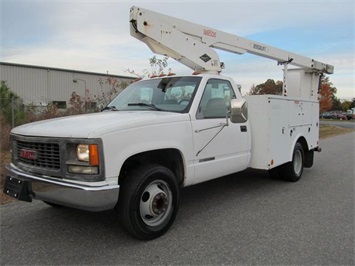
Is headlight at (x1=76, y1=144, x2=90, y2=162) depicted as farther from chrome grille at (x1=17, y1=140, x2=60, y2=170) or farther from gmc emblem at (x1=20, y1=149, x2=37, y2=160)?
gmc emblem at (x1=20, y1=149, x2=37, y2=160)

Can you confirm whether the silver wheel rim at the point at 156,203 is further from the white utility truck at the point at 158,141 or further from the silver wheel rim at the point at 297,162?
the silver wheel rim at the point at 297,162

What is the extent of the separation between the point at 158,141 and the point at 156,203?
0.74 meters

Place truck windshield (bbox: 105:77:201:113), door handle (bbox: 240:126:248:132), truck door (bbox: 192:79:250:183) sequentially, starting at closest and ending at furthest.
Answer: truck door (bbox: 192:79:250:183)
truck windshield (bbox: 105:77:201:113)
door handle (bbox: 240:126:248:132)

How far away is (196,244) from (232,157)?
1769mm

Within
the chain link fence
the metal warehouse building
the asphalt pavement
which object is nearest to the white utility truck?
the asphalt pavement

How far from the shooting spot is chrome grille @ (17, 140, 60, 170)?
3.63 metres

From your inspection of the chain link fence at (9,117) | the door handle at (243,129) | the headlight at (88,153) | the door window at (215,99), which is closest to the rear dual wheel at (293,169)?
the door handle at (243,129)

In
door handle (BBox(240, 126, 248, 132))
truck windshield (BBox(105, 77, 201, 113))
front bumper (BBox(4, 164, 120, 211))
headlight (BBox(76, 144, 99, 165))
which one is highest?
truck windshield (BBox(105, 77, 201, 113))

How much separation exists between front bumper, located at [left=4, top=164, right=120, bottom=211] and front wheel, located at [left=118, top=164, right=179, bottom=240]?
0.78 feet

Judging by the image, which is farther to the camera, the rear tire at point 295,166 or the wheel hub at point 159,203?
the rear tire at point 295,166

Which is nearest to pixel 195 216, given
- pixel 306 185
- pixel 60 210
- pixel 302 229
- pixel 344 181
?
pixel 302 229

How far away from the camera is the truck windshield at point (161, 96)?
4.74 metres

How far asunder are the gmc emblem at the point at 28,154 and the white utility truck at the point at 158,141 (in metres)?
0.02

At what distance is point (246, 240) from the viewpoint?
156 inches
